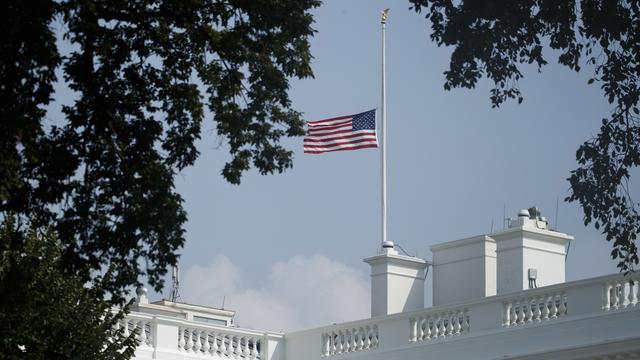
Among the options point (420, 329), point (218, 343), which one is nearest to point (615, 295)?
point (420, 329)

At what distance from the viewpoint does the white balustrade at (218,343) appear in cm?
3319

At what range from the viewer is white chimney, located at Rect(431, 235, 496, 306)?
34.8 meters

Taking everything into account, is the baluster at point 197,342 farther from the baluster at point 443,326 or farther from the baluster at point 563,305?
the baluster at point 563,305

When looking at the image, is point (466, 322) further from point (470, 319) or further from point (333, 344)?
point (333, 344)

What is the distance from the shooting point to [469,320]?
102 ft

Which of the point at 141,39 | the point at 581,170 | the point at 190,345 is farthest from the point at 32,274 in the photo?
the point at 190,345

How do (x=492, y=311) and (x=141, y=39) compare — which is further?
(x=492, y=311)

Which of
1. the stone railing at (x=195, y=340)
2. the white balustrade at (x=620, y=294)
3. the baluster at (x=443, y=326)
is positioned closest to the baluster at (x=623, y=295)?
the white balustrade at (x=620, y=294)

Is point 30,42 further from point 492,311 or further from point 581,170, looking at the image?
point 492,311

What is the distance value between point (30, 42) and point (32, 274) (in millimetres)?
5765

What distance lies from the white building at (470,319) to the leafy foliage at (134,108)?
29.6ft

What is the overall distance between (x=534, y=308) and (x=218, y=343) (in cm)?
731

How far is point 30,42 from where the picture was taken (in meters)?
18.7

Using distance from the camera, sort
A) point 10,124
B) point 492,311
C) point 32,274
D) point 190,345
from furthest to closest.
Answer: point 190,345, point 492,311, point 32,274, point 10,124
